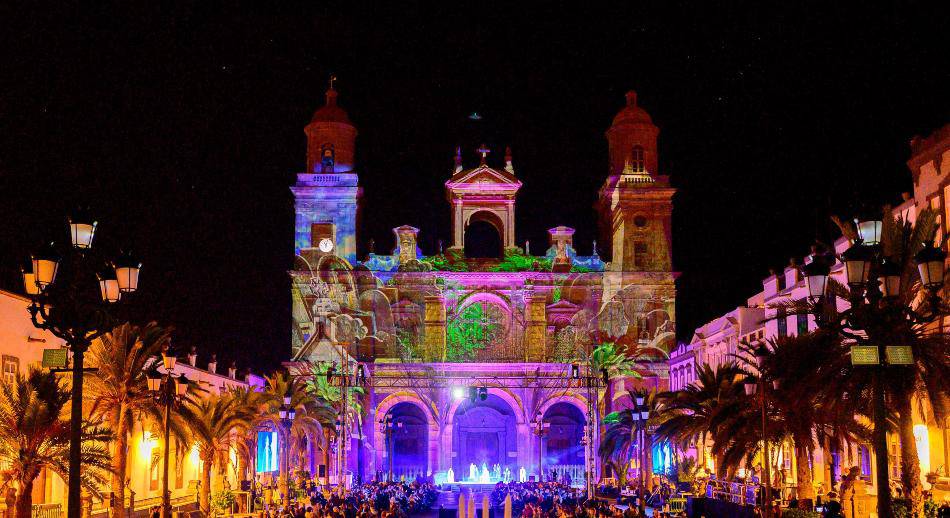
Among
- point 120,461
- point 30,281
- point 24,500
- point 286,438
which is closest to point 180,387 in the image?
point 120,461

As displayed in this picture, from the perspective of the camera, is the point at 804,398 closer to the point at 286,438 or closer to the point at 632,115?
the point at 286,438

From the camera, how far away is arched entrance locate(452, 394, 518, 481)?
7350 centimetres

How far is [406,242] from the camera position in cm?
7456

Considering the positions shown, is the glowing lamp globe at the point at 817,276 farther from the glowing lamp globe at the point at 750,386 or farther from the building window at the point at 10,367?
the building window at the point at 10,367

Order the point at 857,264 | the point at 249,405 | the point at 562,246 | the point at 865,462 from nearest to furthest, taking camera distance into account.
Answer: the point at 857,264 < the point at 865,462 < the point at 249,405 < the point at 562,246

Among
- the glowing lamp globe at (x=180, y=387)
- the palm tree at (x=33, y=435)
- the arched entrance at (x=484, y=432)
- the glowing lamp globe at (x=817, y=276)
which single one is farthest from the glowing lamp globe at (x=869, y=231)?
the arched entrance at (x=484, y=432)

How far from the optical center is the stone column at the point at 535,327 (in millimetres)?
73312

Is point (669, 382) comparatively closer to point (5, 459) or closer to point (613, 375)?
point (613, 375)

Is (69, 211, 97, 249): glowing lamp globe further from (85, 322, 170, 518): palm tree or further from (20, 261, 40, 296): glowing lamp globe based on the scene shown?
(85, 322, 170, 518): palm tree

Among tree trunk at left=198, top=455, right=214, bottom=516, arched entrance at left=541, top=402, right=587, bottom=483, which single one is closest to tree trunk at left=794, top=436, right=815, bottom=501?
tree trunk at left=198, top=455, right=214, bottom=516

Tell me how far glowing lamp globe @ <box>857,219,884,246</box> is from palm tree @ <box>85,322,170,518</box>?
1952 cm

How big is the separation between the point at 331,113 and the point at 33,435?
174 feet

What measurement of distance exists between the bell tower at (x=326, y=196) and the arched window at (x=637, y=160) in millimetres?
19005

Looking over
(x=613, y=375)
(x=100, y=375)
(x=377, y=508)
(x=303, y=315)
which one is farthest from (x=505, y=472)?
A: (x=100, y=375)
